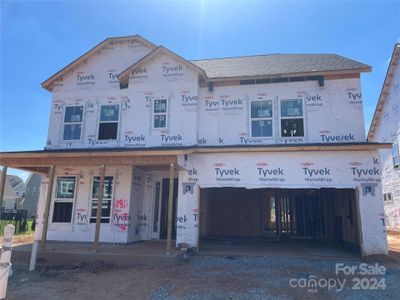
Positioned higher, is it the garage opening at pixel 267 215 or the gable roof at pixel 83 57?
the gable roof at pixel 83 57

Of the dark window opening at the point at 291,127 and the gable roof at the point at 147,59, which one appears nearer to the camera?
the dark window opening at the point at 291,127

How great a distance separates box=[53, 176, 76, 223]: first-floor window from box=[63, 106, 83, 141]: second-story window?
1747 millimetres

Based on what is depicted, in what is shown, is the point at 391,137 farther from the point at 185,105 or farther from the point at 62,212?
the point at 62,212

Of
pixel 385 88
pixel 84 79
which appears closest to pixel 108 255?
pixel 84 79

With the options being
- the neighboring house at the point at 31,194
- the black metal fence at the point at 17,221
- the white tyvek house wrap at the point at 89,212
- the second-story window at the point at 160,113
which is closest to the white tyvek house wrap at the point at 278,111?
the second-story window at the point at 160,113

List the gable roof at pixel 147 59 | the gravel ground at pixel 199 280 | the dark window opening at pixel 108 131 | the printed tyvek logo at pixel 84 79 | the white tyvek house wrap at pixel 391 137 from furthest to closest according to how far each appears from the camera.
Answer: the white tyvek house wrap at pixel 391 137 < the printed tyvek logo at pixel 84 79 < the dark window opening at pixel 108 131 < the gable roof at pixel 147 59 < the gravel ground at pixel 199 280

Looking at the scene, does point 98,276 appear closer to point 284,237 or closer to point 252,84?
point 252,84

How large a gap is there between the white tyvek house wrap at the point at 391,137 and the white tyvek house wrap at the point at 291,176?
10.7 meters

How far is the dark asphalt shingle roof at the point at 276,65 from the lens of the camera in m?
11.6

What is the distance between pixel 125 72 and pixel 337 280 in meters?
10.4

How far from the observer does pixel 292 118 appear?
1152 centimetres

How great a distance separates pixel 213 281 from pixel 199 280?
1.16ft

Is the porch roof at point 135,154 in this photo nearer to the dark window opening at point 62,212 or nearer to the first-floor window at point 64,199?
the first-floor window at point 64,199

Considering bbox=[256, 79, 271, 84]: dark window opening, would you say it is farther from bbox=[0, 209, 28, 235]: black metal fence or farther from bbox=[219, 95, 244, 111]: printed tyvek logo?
bbox=[0, 209, 28, 235]: black metal fence
